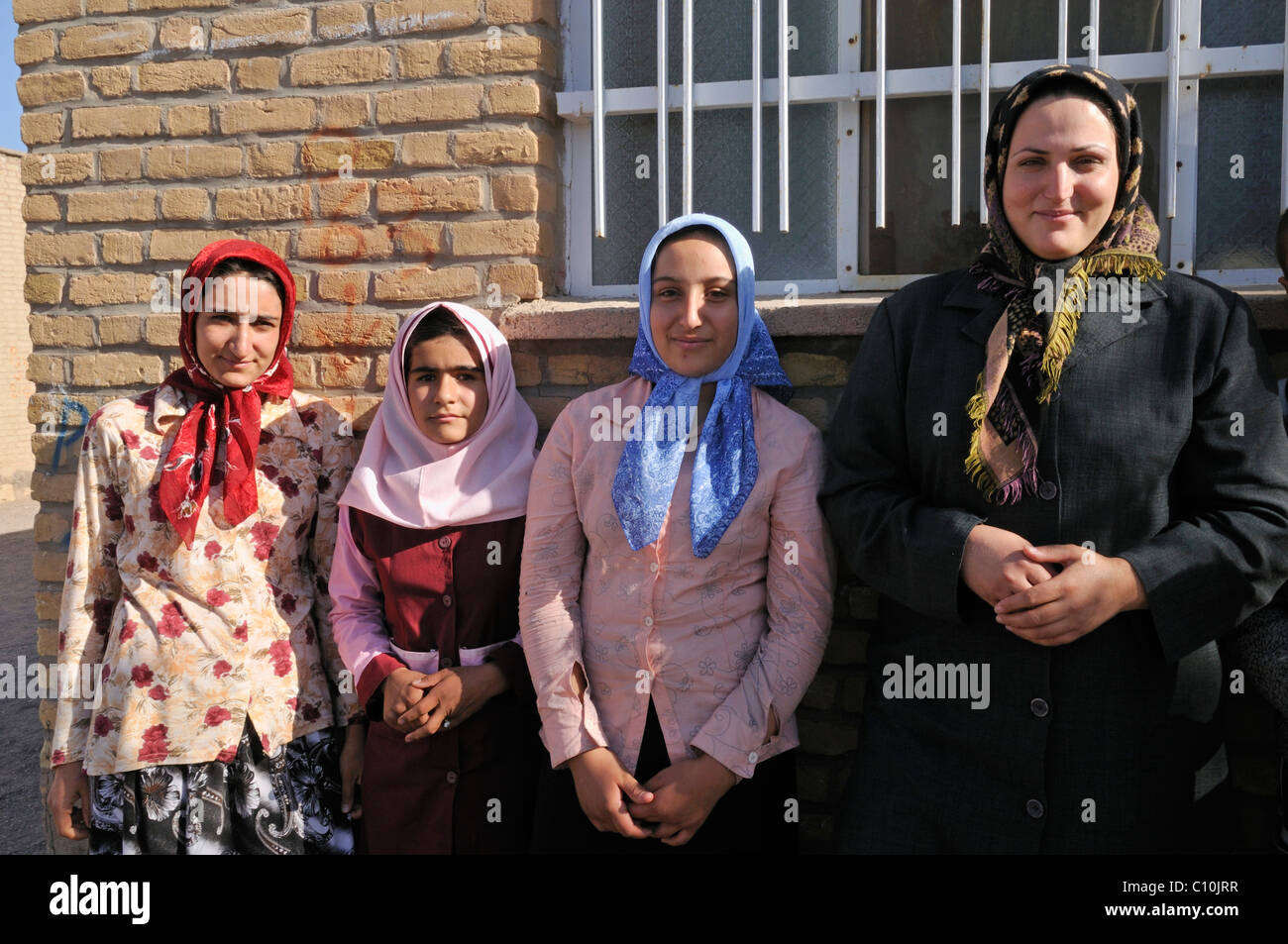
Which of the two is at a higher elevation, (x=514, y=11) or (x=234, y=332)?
(x=514, y=11)

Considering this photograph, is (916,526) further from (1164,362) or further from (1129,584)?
(1164,362)

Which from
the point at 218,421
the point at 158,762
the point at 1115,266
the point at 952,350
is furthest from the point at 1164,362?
the point at 158,762

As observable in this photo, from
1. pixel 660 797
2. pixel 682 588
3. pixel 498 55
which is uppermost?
pixel 498 55

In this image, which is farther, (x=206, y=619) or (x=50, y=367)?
(x=50, y=367)

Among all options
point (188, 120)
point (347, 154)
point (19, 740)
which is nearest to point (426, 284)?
point (347, 154)

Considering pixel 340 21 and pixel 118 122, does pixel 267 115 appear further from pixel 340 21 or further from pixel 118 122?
pixel 118 122

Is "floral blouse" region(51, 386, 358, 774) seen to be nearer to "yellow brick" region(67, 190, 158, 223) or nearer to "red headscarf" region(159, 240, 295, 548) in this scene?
"red headscarf" region(159, 240, 295, 548)

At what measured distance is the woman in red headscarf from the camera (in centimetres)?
228

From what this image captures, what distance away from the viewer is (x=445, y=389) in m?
2.37

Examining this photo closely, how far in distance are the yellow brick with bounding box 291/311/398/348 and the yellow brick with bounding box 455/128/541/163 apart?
0.49m

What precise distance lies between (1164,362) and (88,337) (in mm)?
3051

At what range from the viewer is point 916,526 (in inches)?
73.4

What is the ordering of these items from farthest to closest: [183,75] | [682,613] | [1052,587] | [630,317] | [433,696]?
[183,75] < [630,317] < [433,696] < [682,613] < [1052,587]

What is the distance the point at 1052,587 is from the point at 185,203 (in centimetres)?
273
